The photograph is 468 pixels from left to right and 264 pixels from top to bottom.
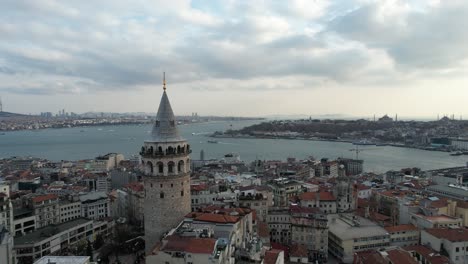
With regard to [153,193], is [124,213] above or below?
below

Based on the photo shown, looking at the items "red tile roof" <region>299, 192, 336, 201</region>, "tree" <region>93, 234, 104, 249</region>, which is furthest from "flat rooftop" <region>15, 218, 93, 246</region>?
"red tile roof" <region>299, 192, 336, 201</region>

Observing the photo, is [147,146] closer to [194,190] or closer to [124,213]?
[194,190]

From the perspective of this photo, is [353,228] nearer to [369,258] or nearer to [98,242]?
[369,258]

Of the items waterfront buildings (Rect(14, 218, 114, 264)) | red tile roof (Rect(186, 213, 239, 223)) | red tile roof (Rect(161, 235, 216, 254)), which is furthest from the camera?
waterfront buildings (Rect(14, 218, 114, 264))

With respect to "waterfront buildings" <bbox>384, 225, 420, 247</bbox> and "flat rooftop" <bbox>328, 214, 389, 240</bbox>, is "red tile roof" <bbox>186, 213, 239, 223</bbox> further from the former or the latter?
"waterfront buildings" <bbox>384, 225, 420, 247</bbox>

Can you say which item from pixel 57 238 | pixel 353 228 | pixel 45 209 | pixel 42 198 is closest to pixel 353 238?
pixel 353 228

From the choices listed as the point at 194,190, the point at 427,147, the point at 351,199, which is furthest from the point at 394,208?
the point at 427,147

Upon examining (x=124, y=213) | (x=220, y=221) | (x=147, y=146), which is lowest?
(x=124, y=213)

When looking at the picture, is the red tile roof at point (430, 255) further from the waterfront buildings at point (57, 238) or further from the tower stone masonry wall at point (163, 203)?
the waterfront buildings at point (57, 238)
